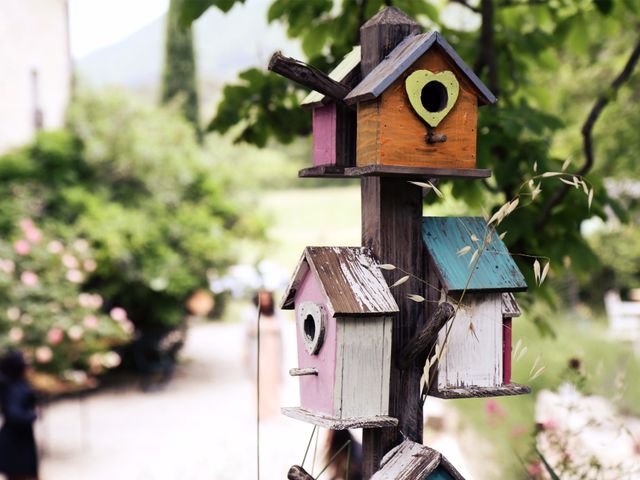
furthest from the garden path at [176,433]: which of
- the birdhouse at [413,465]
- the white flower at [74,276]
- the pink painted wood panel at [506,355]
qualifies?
the birdhouse at [413,465]

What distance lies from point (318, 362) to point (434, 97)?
24.6 inches

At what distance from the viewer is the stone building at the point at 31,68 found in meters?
10.2

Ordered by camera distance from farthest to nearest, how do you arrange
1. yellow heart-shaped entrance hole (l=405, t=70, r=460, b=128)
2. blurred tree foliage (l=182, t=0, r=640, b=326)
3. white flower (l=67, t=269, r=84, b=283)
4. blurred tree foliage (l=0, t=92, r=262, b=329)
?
1. blurred tree foliage (l=0, t=92, r=262, b=329)
2. white flower (l=67, t=269, r=84, b=283)
3. blurred tree foliage (l=182, t=0, r=640, b=326)
4. yellow heart-shaped entrance hole (l=405, t=70, r=460, b=128)

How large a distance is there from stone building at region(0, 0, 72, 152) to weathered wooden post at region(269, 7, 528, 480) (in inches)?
339

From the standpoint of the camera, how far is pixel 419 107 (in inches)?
69.8

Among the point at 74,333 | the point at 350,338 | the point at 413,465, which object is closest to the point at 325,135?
the point at 350,338

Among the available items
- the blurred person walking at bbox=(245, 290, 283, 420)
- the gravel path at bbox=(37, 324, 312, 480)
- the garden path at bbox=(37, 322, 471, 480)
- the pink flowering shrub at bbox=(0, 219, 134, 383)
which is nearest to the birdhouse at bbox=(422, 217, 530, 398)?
the garden path at bbox=(37, 322, 471, 480)

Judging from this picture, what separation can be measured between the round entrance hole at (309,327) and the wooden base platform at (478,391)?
28 cm

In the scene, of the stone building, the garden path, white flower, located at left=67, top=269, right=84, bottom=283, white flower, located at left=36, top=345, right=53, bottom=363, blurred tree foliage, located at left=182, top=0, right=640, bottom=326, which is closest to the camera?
blurred tree foliage, located at left=182, top=0, right=640, bottom=326

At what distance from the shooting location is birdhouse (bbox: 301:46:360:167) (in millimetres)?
1840

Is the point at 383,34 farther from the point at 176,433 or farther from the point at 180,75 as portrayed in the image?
the point at 180,75

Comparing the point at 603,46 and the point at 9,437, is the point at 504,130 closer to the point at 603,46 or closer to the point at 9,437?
the point at 9,437

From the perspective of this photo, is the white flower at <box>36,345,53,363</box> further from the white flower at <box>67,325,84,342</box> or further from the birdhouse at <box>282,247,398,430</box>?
the birdhouse at <box>282,247,398,430</box>

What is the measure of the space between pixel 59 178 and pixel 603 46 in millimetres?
6520
